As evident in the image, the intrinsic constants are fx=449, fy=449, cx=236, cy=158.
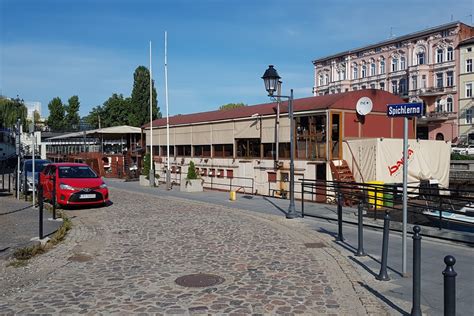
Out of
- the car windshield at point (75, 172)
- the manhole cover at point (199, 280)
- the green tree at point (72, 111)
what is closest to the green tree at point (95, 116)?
the green tree at point (72, 111)

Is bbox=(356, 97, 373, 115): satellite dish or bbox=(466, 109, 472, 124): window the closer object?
bbox=(356, 97, 373, 115): satellite dish

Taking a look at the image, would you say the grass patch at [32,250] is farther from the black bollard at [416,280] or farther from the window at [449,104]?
the window at [449,104]

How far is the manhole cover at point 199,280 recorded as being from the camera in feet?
21.9

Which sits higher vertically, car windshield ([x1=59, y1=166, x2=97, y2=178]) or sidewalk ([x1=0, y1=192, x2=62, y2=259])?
car windshield ([x1=59, y1=166, x2=97, y2=178])

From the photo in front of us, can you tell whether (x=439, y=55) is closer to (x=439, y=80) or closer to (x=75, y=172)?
(x=439, y=80)

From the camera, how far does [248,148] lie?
25484 millimetres

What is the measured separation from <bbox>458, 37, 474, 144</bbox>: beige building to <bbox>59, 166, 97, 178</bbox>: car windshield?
50.9 m

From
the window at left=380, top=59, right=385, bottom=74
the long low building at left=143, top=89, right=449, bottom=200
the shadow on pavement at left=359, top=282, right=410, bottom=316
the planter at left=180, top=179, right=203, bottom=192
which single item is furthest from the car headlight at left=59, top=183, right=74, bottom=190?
the window at left=380, top=59, right=385, bottom=74

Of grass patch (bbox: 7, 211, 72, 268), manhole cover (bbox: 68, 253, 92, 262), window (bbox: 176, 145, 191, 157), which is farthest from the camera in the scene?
window (bbox: 176, 145, 191, 157)

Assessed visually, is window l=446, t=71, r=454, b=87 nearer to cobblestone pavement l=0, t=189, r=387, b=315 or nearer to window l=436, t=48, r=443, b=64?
window l=436, t=48, r=443, b=64

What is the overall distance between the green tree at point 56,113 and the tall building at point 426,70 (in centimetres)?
6066

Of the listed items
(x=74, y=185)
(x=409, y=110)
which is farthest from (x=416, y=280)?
(x=74, y=185)

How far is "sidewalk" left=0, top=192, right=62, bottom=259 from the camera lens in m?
9.59

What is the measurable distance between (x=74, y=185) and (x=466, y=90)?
5403cm
